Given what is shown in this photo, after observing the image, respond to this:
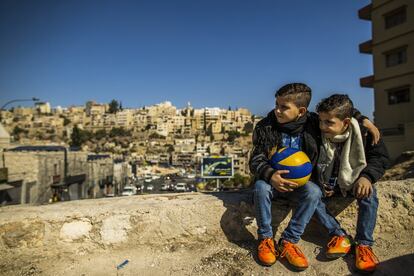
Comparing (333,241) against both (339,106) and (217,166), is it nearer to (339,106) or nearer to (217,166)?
(339,106)

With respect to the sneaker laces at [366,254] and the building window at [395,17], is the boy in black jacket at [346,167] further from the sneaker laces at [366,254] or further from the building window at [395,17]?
the building window at [395,17]

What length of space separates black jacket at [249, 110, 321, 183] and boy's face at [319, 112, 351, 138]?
0.12 m

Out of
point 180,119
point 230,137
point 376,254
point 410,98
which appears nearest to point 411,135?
point 410,98

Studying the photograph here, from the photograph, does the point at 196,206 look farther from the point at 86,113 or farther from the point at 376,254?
the point at 86,113

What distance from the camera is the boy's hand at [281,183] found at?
267 centimetres

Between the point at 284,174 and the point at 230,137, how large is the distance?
15628 cm

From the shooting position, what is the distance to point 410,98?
63.4 feet

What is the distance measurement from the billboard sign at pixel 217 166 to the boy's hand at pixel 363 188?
39461 millimetres

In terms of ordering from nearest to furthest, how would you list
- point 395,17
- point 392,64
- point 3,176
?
point 395,17, point 3,176, point 392,64

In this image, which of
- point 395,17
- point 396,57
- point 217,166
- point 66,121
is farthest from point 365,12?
point 66,121

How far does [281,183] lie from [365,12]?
77.7ft

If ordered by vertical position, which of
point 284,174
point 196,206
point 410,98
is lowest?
point 196,206

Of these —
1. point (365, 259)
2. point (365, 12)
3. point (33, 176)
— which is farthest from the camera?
point (33, 176)

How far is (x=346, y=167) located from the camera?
9.27ft
